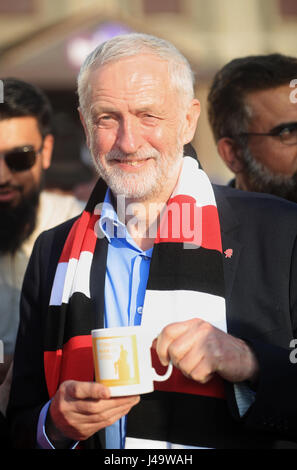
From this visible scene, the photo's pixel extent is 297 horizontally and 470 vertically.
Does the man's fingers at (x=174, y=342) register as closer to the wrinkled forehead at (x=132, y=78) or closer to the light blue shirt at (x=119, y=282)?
the light blue shirt at (x=119, y=282)

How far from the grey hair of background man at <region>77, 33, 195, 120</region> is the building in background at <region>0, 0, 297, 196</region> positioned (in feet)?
27.7

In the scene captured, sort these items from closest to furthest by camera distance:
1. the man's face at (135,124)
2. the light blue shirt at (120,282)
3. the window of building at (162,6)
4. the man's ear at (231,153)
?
1. the light blue shirt at (120,282)
2. the man's face at (135,124)
3. the man's ear at (231,153)
4. the window of building at (162,6)

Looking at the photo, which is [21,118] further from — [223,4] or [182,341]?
[223,4]

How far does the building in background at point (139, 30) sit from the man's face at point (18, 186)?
24.0 ft

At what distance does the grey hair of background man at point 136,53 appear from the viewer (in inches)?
101

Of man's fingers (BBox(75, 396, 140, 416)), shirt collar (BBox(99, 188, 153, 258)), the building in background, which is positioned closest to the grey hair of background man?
shirt collar (BBox(99, 188, 153, 258))

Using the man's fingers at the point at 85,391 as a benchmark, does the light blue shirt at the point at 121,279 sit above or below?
above

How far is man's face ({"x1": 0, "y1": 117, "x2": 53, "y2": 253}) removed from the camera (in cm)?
383

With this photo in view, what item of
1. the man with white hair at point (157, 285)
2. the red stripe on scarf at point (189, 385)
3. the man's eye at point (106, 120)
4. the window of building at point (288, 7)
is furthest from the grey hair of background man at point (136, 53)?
the window of building at point (288, 7)

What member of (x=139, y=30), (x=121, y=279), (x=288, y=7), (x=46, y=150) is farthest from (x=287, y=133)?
(x=288, y=7)

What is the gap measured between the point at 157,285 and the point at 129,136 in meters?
0.53

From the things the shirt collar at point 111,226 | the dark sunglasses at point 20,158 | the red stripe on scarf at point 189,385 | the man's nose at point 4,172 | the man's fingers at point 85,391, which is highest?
the dark sunglasses at point 20,158
